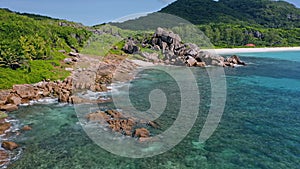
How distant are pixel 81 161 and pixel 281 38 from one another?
174 metres

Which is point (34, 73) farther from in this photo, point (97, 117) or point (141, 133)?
point (141, 133)

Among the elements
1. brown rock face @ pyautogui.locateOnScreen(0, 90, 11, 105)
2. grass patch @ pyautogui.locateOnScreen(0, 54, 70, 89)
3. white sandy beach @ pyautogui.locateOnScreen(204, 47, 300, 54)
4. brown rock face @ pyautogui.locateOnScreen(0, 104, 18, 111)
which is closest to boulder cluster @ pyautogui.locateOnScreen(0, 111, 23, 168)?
brown rock face @ pyautogui.locateOnScreen(0, 104, 18, 111)

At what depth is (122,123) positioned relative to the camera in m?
27.1

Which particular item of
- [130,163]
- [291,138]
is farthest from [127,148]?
[291,138]

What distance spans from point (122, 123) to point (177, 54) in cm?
6522

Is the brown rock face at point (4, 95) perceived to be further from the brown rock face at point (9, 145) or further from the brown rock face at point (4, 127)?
the brown rock face at point (9, 145)

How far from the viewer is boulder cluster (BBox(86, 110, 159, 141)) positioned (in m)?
24.7

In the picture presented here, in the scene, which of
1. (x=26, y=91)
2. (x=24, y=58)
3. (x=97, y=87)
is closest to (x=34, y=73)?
(x=24, y=58)

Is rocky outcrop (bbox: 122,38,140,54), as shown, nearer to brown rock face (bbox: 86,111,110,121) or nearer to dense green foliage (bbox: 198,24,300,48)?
brown rock face (bbox: 86,111,110,121)

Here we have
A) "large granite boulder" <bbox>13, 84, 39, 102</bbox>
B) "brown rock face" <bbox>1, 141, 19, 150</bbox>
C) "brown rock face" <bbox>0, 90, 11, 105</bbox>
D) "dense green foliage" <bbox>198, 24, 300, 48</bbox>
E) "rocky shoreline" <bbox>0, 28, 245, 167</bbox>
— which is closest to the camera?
"brown rock face" <bbox>1, 141, 19, 150</bbox>

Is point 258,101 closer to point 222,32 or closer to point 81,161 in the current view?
point 81,161

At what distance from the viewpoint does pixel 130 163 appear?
775 inches

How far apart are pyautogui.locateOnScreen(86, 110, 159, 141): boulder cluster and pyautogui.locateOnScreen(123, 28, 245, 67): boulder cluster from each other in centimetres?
5184

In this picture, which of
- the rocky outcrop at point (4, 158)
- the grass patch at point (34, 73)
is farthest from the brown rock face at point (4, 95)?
the rocky outcrop at point (4, 158)
